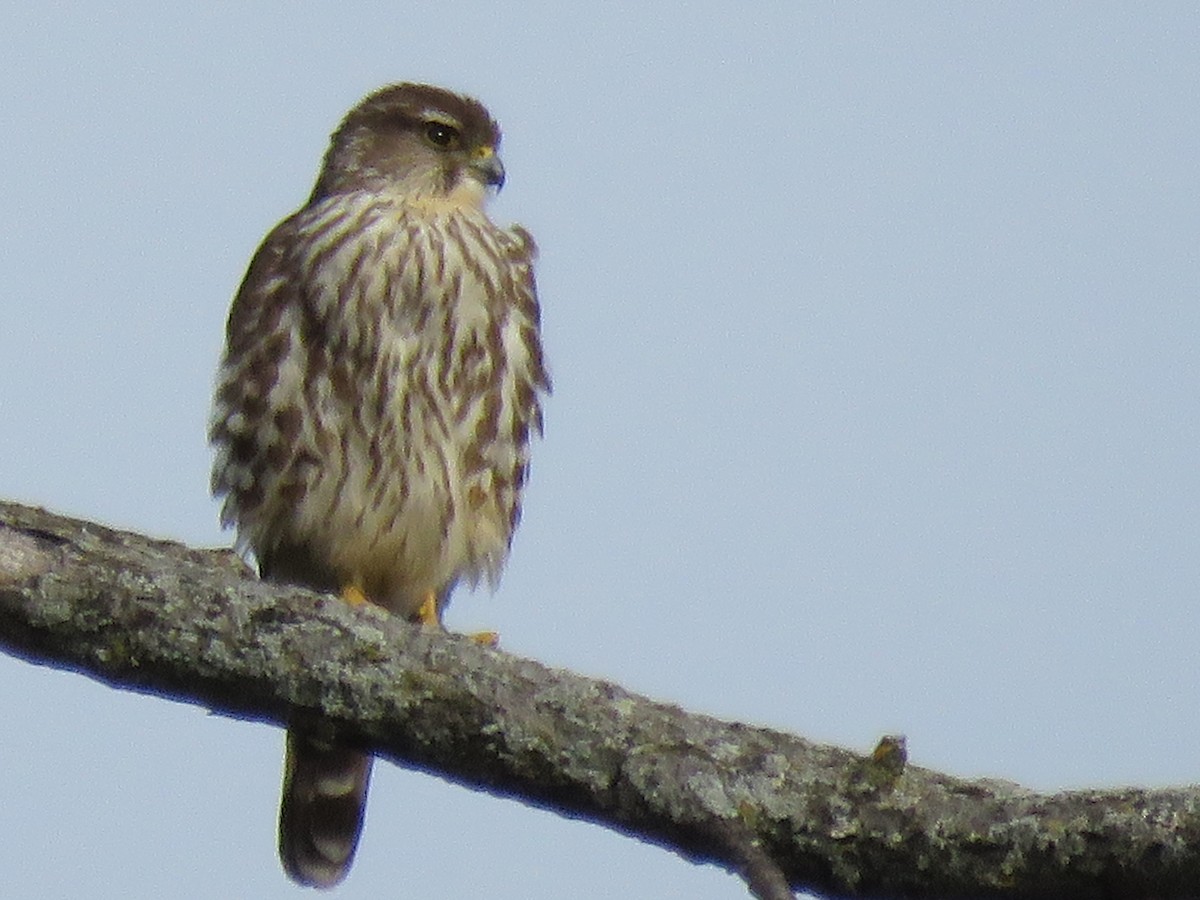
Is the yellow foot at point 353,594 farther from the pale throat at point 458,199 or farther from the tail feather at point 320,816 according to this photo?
the pale throat at point 458,199

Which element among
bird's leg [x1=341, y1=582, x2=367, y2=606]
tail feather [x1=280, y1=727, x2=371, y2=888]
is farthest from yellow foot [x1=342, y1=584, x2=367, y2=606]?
tail feather [x1=280, y1=727, x2=371, y2=888]

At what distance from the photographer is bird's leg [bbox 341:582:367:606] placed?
4867 millimetres

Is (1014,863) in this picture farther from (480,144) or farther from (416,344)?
(480,144)

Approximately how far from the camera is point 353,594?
4906 millimetres

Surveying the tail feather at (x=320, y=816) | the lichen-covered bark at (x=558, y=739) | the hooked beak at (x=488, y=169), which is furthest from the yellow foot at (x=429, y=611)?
the lichen-covered bark at (x=558, y=739)

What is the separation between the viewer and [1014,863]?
2.70 metres

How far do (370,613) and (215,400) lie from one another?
86.4 inches

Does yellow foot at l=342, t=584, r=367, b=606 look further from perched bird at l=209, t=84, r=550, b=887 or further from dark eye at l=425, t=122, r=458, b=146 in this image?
dark eye at l=425, t=122, r=458, b=146

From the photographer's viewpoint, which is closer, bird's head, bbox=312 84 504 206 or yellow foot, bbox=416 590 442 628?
yellow foot, bbox=416 590 442 628

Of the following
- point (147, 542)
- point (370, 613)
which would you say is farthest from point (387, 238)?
point (370, 613)

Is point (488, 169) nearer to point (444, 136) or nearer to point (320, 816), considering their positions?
point (444, 136)

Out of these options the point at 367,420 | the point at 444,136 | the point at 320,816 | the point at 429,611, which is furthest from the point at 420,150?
the point at 320,816

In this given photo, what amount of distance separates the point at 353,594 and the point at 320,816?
1.87ft

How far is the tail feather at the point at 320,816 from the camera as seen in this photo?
15.6ft
